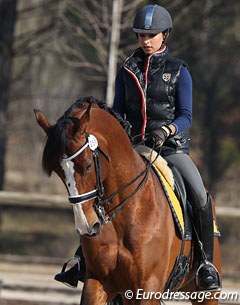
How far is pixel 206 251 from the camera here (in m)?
5.81

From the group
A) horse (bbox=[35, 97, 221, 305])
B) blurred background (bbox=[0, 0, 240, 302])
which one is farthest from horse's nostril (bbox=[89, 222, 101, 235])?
blurred background (bbox=[0, 0, 240, 302])

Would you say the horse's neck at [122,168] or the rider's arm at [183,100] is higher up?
the rider's arm at [183,100]

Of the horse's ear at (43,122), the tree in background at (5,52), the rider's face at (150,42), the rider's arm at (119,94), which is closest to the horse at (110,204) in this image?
the horse's ear at (43,122)

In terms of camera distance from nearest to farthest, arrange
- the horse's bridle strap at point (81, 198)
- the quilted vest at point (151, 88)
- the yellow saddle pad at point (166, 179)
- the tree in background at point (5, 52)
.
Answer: the horse's bridle strap at point (81, 198) < the yellow saddle pad at point (166, 179) < the quilted vest at point (151, 88) < the tree in background at point (5, 52)

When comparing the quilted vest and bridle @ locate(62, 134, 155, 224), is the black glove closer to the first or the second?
the quilted vest

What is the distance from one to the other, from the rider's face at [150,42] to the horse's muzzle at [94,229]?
1485mm

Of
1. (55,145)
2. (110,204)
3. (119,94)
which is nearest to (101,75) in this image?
(119,94)

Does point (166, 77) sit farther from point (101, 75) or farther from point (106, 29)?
point (101, 75)

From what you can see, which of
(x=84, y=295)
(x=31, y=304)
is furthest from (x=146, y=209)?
(x=31, y=304)

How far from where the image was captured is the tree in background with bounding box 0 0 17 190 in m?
15.5

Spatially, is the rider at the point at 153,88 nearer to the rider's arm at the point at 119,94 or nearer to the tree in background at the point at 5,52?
the rider's arm at the point at 119,94

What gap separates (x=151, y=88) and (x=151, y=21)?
18.4 inches

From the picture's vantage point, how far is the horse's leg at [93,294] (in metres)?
4.89

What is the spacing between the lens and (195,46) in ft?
52.5
